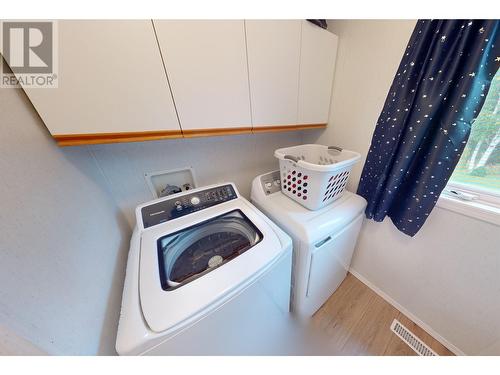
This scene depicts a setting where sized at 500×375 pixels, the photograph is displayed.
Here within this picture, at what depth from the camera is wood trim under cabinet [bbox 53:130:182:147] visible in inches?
25.9

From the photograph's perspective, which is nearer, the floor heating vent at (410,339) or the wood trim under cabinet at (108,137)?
the wood trim under cabinet at (108,137)

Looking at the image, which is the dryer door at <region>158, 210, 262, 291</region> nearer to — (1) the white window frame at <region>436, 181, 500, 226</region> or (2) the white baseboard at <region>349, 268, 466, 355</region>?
(1) the white window frame at <region>436, 181, 500, 226</region>

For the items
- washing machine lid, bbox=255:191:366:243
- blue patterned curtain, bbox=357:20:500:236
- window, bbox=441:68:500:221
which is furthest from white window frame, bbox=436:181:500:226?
washing machine lid, bbox=255:191:366:243

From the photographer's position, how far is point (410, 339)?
1.16 m

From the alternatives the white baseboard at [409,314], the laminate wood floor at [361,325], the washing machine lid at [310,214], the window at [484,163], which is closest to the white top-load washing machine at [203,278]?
the washing machine lid at [310,214]

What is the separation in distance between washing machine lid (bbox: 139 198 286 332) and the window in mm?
1180

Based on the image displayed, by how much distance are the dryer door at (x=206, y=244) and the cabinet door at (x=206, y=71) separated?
0.58 metres

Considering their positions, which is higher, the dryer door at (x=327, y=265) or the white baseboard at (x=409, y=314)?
the dryer door at (x=327, y=265)

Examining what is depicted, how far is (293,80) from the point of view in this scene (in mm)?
1081

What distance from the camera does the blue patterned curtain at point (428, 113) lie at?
2.27ft

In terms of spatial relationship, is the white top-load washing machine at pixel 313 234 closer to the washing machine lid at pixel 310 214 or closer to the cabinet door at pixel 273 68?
the washing machine lid at pixel 310 214

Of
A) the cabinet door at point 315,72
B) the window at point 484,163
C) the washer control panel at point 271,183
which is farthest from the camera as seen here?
the washer control panel at point 271,183
